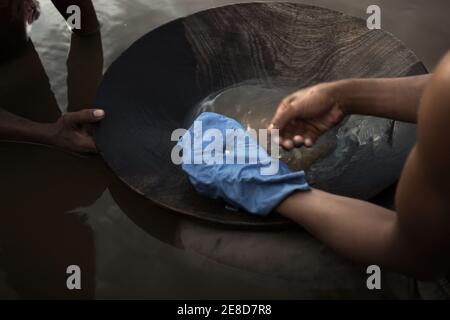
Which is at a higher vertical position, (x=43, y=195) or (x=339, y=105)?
(x=339, y=105)

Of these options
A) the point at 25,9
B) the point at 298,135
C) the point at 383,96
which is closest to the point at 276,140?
the point at 298,135

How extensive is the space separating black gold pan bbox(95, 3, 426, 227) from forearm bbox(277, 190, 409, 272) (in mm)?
85

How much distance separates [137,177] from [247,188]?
346mm

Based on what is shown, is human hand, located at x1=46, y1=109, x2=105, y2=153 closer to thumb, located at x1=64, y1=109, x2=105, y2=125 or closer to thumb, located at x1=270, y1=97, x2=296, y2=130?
thumb, located at x1=64, y1=109, x2=105, y2=125

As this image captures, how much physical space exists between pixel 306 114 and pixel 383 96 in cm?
23

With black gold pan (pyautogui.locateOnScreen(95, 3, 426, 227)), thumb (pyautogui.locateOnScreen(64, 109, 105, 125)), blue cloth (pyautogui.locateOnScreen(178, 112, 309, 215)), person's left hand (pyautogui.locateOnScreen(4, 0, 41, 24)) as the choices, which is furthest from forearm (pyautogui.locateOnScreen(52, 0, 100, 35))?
blue cloth (pyautogui.locateOnScreen(178, 112, 309, 215))

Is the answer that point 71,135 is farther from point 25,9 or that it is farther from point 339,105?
point 339,105

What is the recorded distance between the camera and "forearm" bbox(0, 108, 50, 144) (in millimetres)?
1527

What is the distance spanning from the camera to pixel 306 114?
132 cm

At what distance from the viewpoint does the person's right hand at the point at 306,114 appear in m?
1.31

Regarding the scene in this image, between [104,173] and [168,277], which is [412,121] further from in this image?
[104,173]
